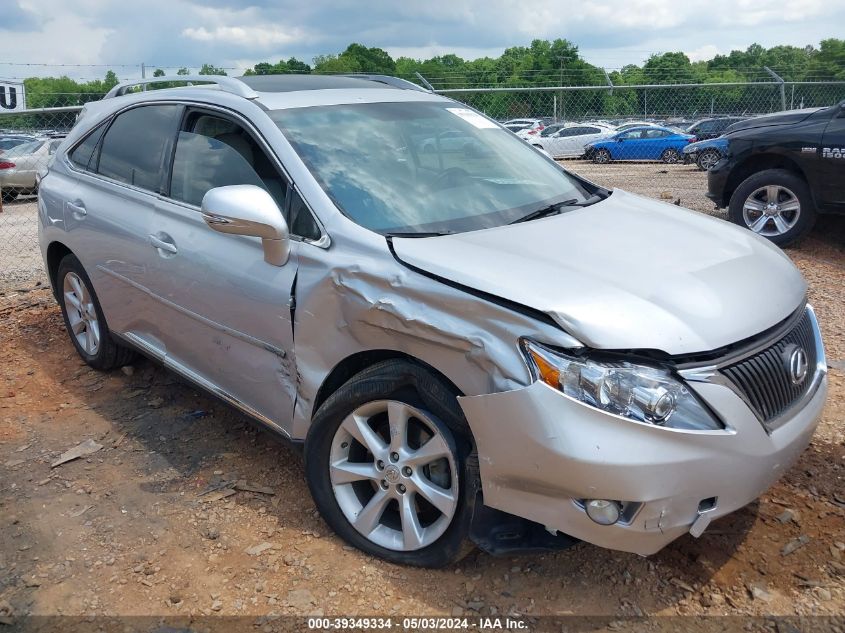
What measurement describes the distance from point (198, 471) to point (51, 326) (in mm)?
3021

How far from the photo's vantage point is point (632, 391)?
230 cm

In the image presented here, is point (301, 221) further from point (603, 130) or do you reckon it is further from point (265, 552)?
point (603, 130)

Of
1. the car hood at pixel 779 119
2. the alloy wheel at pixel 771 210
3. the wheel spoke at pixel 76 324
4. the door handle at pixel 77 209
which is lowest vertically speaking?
the wheel spoke at pixel 76 324

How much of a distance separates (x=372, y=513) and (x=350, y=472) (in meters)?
0.18

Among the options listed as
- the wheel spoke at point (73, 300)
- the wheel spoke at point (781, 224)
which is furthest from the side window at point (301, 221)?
the wheel spoke at point (781, 224)

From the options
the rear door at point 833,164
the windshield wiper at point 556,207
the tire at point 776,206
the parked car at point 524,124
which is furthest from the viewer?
the parked car at point 524,124

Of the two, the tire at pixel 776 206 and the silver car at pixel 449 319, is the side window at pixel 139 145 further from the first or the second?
the tire at pixel 776 206

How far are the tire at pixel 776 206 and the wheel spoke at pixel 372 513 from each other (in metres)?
5.92

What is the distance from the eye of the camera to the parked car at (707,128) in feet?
69.7

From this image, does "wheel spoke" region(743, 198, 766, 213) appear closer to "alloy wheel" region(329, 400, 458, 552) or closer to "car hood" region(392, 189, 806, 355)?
"car hood" region(392, 189, 806, 355)

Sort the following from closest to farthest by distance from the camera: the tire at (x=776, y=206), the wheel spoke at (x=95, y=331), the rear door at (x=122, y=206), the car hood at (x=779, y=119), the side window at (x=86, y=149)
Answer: the rear door at (x=122, y=206) → the side window at (x=86, y=149) → the wheel spoke at (x=95, y=331) → the tire at (x=776, y=206) → the car hood at (x=779, y=119)

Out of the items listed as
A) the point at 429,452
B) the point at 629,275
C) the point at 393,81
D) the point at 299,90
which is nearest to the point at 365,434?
the point at 429,452

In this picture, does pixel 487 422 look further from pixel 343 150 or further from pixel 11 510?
pixel 11 510

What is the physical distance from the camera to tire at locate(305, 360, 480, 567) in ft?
8.62
